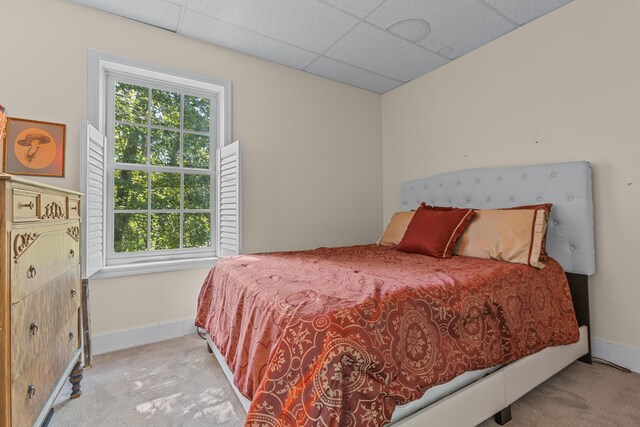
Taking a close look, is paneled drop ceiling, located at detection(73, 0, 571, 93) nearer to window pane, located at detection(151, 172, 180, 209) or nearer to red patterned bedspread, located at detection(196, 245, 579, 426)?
window pane, located at detection(151, 172, 180, 209)

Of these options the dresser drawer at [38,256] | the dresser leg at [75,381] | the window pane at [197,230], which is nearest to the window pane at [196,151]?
the window pane at [197,230]

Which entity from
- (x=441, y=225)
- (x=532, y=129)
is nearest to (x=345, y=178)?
(x=441, y=225)

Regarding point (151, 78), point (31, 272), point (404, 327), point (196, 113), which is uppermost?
point (151, 78)

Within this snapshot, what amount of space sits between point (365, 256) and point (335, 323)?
1376 mm

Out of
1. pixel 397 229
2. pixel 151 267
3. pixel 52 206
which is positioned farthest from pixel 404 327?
pixel 151 267

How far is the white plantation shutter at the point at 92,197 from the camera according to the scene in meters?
1.99

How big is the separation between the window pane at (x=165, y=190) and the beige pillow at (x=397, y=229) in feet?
6.33

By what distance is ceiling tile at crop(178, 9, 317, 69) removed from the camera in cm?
239

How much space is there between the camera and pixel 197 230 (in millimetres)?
2795

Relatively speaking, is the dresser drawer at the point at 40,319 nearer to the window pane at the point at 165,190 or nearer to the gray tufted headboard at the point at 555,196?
the window pane at the point at 165,190

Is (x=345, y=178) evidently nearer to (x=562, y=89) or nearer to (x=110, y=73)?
(x=562, y=89)

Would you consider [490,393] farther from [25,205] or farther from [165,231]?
[165,231]

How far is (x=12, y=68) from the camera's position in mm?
1991

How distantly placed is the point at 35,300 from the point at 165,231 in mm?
1521
